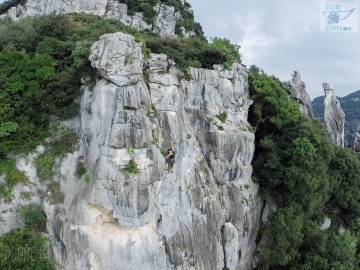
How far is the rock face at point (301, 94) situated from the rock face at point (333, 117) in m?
3.49

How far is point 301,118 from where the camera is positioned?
21.3 meters

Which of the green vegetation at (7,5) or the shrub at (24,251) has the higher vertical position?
the green vegetation at (7,5)

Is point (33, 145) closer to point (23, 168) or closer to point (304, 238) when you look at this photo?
point (23, 168)

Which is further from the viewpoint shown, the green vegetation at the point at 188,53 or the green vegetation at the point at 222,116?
the green vegetation at the point at 222,116

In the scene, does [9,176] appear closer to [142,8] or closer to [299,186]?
[299,186]

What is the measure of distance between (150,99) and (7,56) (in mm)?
9184

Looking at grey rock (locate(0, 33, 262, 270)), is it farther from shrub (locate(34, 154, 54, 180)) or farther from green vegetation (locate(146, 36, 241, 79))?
green vegetation (locate(146, 36, 241, 79))

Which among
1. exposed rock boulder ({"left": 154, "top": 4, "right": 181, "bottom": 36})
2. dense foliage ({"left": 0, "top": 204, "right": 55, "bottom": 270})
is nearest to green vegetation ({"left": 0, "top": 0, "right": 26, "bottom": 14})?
exposed rock boulder ({"left": 154, "top": 4, "right": 181, "bottom": 36})

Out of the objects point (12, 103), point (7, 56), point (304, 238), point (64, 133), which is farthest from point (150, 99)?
point (304, 238)

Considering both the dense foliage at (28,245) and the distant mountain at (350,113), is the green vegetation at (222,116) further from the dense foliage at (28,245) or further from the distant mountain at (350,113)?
the distant mountain at (350,113)

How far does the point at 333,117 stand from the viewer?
32562mm

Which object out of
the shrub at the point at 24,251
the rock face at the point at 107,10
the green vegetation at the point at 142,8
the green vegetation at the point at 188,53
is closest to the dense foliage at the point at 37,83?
the green vegetation at the point at 188,53

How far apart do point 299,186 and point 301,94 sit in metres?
13.9

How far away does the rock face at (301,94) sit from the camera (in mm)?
27797
